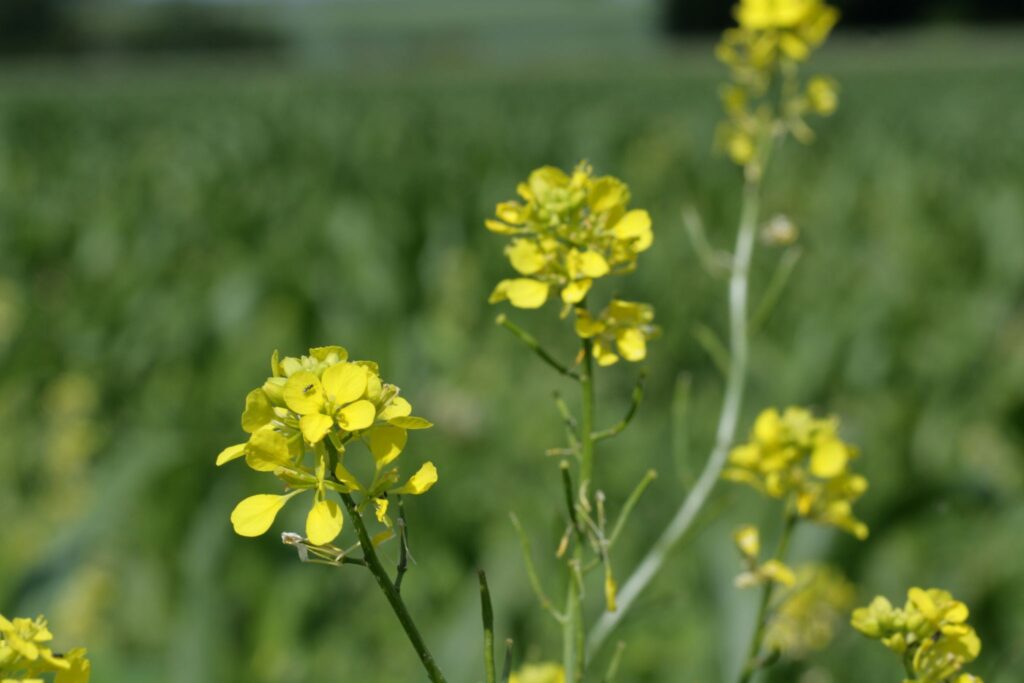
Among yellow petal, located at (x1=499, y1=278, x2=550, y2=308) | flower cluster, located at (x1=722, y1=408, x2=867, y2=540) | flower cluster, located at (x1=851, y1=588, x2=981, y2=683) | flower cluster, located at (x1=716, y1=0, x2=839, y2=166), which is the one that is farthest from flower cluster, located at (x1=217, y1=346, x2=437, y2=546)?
flower cluster, located at (x1=716, y1=0, x2=839, y2=166)

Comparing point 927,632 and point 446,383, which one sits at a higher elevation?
point 927,632

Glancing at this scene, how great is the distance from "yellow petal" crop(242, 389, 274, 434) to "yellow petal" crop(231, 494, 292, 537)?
0.11 feet

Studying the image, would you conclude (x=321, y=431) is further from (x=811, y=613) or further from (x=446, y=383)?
(x=446, y=383)

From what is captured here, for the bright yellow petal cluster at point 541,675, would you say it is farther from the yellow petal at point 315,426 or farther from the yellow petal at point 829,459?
the yellow petal at point 315,426

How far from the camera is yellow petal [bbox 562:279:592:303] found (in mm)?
633

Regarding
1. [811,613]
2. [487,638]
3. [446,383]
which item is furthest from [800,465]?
[446,383]

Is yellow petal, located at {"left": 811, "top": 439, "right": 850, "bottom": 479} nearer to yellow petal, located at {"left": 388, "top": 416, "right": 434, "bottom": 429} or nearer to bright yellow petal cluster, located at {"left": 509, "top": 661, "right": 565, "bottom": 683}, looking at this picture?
bright yellow petal cluster, located at {"left": 509, "top": 661, "right": 565, "bottom": 683}

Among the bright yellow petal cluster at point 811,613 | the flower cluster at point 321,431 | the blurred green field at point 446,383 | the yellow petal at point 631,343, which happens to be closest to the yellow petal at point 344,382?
the flower cluster at point 321,431

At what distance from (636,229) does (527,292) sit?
0.08m

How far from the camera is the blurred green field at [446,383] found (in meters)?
2.02

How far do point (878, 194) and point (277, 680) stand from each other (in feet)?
18.4

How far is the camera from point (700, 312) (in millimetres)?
4336

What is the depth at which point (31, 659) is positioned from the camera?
0.43 meters

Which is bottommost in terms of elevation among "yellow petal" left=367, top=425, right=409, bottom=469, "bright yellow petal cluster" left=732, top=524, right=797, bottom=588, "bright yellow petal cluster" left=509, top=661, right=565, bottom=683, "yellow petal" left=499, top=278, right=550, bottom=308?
"bright yellow petal cluster" left=509, top=661, right=565, bottom=683
